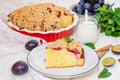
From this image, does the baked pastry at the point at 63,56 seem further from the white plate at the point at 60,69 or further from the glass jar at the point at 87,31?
the glass jar at the point at 87,31

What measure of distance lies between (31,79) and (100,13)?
1.49ft

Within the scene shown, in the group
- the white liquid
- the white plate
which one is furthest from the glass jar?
the white plate

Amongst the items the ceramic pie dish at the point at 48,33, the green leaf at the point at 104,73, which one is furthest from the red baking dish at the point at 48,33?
the green leaf at the point at 104,73

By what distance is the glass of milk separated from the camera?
99 centimetres

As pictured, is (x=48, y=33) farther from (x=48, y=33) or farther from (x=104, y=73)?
(x=104, y=73)

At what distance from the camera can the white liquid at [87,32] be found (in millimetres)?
993

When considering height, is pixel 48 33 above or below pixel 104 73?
above

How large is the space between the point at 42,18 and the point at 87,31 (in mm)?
184

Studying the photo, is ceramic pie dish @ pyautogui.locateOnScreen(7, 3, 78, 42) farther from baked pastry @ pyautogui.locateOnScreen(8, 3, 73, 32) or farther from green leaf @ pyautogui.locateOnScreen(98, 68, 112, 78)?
green leaf @ pyautogui.locateOnScreen(98, 68, 112, 78)

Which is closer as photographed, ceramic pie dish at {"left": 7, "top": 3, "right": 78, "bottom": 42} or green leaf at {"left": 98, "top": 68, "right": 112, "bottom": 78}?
green leaf at {"left": 98, "top": 68, "right": 112, "bottom": 78}

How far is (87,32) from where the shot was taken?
100cm

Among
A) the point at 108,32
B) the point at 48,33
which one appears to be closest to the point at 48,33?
the point at 48,33

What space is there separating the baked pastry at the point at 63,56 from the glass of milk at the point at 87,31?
0.15 m

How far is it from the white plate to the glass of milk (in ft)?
0.36
